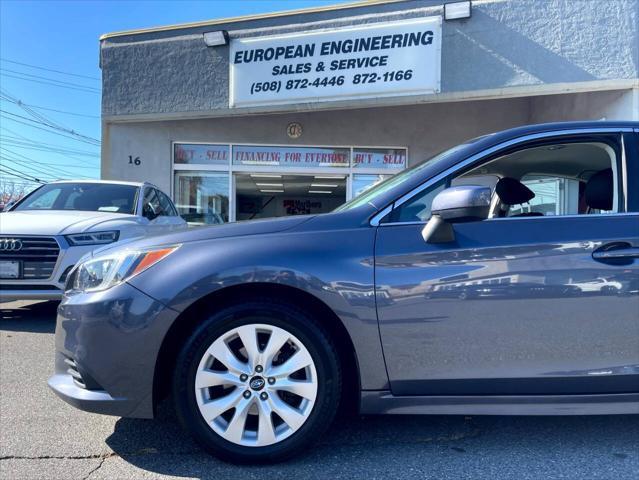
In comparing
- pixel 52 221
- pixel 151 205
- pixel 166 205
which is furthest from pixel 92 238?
pixel 166 205

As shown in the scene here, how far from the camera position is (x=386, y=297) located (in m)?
2.25

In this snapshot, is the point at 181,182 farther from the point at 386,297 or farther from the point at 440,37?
the point at 386,297

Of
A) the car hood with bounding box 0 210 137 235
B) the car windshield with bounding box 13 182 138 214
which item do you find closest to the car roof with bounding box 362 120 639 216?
the car hood with bounding box 0 210 137 235

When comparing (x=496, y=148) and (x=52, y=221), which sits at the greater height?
(x=496, y=148)

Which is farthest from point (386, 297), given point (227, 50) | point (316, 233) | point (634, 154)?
point (227, 50)

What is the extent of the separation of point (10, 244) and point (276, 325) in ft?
12.4

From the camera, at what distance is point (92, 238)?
494 centimetres

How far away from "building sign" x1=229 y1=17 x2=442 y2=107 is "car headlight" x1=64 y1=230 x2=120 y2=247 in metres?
3.96

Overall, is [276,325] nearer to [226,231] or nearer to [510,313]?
[226,231]

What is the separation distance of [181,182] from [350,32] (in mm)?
4490

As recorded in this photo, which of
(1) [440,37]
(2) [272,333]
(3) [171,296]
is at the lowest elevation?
(2) [272,333]

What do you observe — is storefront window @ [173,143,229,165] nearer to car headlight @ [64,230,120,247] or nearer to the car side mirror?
car headlight @ [64,230,120,247]

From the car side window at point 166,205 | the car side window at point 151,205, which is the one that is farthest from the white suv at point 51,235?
the car side window at point 166,205

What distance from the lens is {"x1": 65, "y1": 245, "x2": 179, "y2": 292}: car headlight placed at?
7.71 feet
